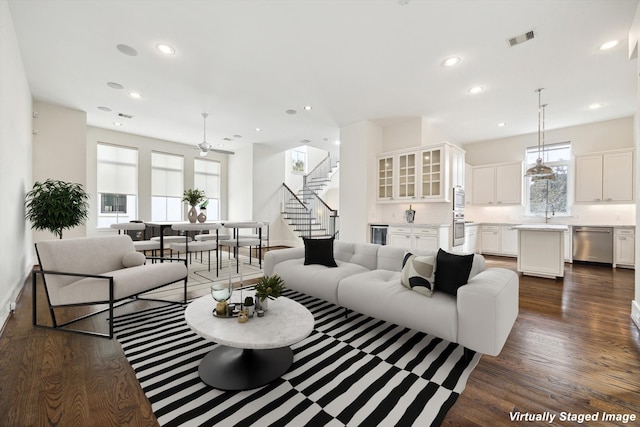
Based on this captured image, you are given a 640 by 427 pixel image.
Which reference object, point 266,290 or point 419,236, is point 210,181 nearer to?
point 419,236

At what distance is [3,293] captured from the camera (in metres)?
2.71

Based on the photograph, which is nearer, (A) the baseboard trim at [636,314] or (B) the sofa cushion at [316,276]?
(A) the baseboard trim at [636,314]

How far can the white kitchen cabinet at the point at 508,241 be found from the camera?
263 inches

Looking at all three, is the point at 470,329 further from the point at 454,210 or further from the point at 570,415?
the point at 454,210

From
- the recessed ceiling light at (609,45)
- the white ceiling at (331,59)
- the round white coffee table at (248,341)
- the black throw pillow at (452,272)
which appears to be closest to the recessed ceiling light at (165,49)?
the white ceiling at (331,59)

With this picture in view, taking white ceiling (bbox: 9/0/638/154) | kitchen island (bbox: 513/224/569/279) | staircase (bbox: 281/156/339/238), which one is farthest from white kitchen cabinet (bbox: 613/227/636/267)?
staircase (bbox: 281/156/339/238)

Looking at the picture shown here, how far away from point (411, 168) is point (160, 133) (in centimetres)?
639

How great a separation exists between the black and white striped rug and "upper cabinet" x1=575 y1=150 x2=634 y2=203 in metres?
6.23

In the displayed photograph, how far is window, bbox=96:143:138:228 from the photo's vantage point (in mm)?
6781

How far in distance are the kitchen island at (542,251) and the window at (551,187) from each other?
254 cm

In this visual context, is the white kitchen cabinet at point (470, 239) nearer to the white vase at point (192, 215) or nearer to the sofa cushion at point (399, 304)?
the sofa cushion at point (399, 304)

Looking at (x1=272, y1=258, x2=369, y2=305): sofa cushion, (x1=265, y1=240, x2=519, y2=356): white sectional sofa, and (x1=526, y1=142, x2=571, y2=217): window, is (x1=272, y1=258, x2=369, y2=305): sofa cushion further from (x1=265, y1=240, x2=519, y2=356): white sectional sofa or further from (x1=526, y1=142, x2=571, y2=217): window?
(x1=526, y1=142, x2=571, y2=217): window

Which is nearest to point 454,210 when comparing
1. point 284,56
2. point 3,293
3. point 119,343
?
point 284,56

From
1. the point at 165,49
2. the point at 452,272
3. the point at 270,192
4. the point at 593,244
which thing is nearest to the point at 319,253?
the point at 452,272
